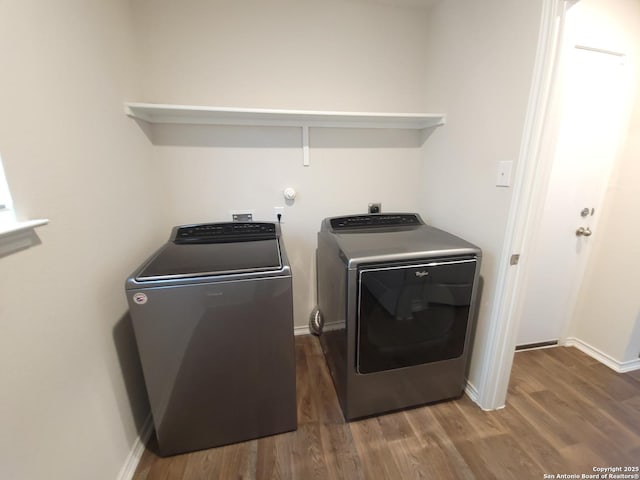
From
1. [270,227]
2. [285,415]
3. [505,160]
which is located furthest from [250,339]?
[505,160]

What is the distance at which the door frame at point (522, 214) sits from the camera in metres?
1.06

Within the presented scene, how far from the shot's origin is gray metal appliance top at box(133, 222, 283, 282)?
3.61 feet

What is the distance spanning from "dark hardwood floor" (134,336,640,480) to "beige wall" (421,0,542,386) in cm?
31

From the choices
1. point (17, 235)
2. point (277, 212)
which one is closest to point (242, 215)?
point (277, 212)

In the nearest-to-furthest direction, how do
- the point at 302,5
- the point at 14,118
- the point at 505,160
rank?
the point at 14,118
the point at 505,160
the point at 302,5

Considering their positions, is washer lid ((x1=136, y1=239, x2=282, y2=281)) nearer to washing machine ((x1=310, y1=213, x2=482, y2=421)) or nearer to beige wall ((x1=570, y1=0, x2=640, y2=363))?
washing machine ((x1=310, y1=213, x2=482, y2=421))

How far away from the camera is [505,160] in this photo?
127 centimetres

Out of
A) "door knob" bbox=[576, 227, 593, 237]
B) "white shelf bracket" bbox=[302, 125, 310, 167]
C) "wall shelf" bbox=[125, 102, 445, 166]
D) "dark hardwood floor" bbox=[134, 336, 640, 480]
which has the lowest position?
"dark hardwood floor" bbox=[134, 336, 640, 480]

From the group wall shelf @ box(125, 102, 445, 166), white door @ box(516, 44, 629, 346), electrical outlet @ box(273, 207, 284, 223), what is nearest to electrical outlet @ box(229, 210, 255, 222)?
electrical outlet @ box(273, 207, 284, 223)

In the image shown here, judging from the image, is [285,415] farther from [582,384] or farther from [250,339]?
[582,384]

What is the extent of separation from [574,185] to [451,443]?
5.70 feet

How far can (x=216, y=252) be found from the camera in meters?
1.32

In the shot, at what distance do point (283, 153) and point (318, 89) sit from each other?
0.49 metres

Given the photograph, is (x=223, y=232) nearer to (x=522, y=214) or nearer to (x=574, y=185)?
(x=522, y=214)
